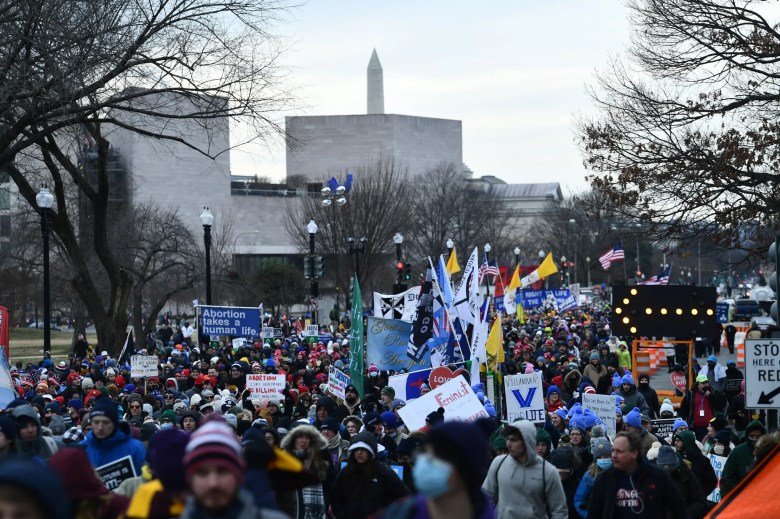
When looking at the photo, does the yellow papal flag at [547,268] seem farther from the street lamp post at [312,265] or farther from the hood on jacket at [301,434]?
the hood on jacket at [301,434]

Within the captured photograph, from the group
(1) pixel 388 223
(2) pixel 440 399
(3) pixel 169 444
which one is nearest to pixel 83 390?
(2) pixel 440 399

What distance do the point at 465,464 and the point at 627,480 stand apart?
3594 millimetres

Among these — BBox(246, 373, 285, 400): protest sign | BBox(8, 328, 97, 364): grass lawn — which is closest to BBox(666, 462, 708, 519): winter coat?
BBox(246, 373, 285, 400): protest sign

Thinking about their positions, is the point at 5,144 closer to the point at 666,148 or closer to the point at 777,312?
the point at 666,148

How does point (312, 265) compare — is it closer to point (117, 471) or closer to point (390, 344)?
point (390, 344)

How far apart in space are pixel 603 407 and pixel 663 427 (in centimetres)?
74

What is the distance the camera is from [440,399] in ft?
41.2

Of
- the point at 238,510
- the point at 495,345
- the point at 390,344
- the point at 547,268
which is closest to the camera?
the point at 238,510

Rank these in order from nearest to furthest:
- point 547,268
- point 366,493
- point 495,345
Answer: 1. point 366,493
2. point 495,345
3. point 547,268

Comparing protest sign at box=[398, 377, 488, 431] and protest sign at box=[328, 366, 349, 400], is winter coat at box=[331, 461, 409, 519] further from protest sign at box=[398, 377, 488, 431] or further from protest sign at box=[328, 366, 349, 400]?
protest sign at box=[328, 366, 349, 400]

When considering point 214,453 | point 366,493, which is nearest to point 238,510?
point 214,453

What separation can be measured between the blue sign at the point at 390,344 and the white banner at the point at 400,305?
261 inches

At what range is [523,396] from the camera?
48.5ft

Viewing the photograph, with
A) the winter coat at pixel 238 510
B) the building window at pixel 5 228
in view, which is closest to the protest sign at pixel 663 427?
the winter coat at pixel 238 510
